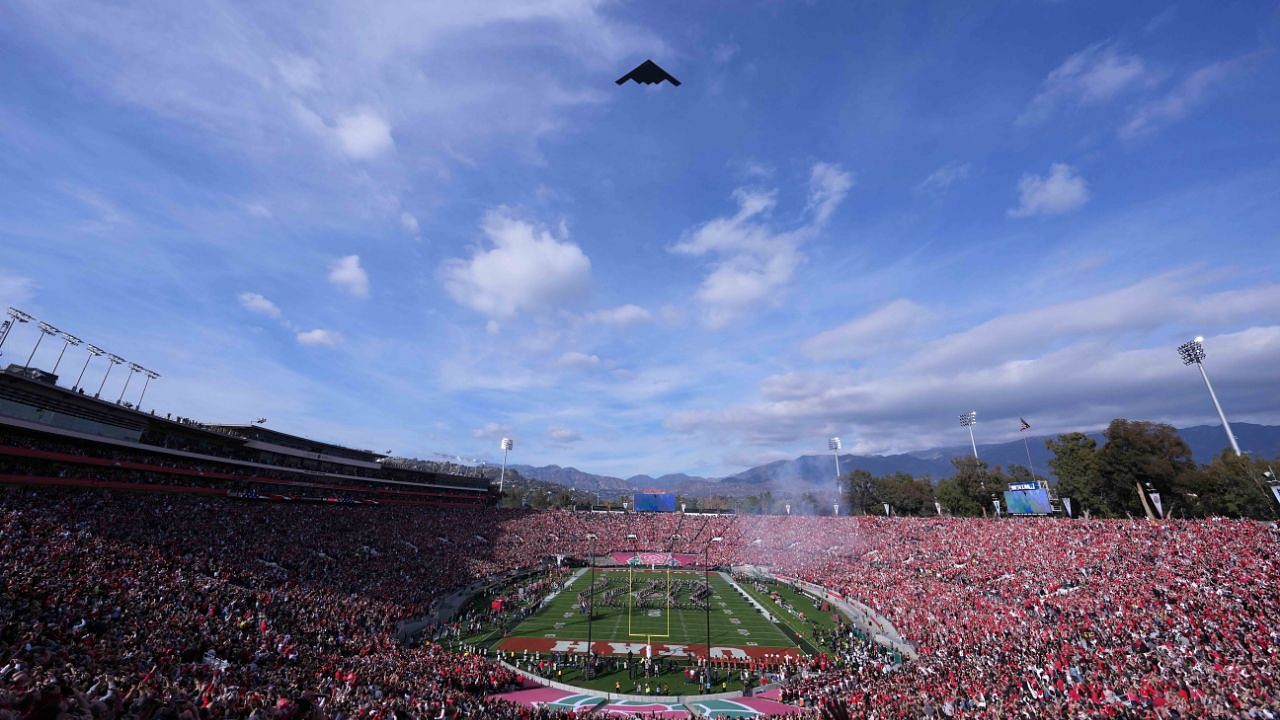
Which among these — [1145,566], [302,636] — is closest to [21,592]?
[302,636]

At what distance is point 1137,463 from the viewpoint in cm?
5000

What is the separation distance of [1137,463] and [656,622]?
51315mm

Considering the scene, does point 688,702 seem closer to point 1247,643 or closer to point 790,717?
point 790,717

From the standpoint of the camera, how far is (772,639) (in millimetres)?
31500

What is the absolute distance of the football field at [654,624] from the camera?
29594 millimetres

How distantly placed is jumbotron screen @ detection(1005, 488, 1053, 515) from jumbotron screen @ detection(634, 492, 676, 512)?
139 ft

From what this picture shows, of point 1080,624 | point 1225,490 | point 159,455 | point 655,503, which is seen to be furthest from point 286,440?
point 1225,490

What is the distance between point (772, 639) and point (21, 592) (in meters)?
33.9

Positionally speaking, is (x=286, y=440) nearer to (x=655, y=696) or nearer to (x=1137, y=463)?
(x=655, y=696)

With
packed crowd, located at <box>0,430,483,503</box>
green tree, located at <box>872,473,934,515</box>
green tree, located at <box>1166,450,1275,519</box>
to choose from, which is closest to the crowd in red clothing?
green tree, located at <box>1166,450,1275,519</box>

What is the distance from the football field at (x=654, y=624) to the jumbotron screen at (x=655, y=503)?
2848cm

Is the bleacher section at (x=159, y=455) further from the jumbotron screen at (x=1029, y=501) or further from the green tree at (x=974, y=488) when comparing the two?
the green tree at (x=974, y=488)

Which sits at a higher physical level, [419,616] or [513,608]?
[419,616]

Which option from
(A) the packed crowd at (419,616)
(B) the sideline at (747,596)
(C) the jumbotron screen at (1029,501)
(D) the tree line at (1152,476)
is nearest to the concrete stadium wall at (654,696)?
(A) the packed crowd at (419,616)
